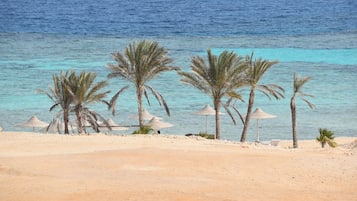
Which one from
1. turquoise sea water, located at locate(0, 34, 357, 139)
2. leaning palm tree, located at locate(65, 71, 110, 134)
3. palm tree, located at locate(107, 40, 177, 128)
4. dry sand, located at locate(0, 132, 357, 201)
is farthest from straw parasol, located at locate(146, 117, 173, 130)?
dry sand, located at locate(0, 132, 357, 201)

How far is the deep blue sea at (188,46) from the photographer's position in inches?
2127

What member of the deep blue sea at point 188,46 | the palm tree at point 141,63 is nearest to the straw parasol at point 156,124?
the palm tree at point 141,63

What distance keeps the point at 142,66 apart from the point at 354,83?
36.8 metres

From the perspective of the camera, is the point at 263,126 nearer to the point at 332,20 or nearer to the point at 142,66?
the point at 142,66

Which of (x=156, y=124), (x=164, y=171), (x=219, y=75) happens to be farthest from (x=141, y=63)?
(x=164, y=171)

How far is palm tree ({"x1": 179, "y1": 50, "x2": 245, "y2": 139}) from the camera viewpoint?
3575 centimetres

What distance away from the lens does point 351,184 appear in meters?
21.2

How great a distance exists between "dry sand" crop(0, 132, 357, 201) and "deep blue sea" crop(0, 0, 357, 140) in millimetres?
17478

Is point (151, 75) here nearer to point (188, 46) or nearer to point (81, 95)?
point (81, 95)

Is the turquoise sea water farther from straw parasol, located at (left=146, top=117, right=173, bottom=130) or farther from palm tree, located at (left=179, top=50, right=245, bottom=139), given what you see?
palm tree, located at (left=179, top=50, right=245, bottom=139)

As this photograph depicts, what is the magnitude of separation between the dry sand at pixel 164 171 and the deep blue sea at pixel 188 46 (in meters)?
17.5

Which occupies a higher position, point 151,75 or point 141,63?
point 141,63

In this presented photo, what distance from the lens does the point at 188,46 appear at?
9550cm

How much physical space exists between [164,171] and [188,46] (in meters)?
74.2
